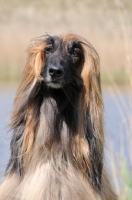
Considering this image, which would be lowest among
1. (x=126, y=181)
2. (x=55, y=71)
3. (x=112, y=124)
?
(x=112, y=124)

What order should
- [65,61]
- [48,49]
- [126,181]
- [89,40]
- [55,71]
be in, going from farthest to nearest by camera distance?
[89,40] → [126,181] → [48,49] → [65,61] → [55,71]

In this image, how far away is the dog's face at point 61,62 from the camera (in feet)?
23.0

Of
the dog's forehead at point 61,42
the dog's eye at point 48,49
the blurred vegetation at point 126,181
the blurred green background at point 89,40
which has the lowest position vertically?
the blurred green background at point 89,40

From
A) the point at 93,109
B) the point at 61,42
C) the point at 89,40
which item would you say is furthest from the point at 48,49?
the point at 89,40

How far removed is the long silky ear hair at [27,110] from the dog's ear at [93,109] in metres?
0.36

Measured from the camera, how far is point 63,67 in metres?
7.02

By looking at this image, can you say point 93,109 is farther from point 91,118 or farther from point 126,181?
point 126,181

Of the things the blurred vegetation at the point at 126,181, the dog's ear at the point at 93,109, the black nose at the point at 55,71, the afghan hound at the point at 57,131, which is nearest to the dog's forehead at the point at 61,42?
the afghan hound at the point at 57,131

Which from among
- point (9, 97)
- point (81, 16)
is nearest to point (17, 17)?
point (81, 16)

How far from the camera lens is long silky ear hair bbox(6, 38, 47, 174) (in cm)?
725

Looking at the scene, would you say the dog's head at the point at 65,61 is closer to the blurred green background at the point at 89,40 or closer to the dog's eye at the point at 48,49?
the dog's eye at the point at 48,49

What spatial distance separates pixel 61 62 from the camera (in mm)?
7062

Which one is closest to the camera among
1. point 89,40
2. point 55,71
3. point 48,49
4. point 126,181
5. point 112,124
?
point 55,71

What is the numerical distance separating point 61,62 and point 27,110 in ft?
1.70
